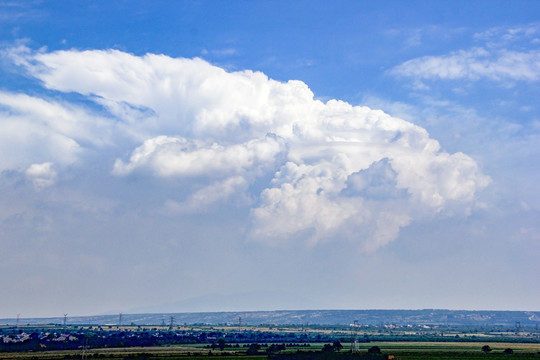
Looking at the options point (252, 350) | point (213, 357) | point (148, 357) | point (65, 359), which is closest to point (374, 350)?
point (252, 350)

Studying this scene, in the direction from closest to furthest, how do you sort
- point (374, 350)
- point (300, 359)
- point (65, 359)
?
point (300, 359) → point (65, 359) → point (374, 350)

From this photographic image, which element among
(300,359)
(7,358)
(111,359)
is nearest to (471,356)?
(300,359)

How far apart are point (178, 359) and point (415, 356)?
58052 millimetres

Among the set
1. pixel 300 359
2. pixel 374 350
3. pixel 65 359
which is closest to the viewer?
pixel 300 359

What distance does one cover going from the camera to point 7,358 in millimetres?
167000

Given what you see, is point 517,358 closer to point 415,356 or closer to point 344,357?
point 415,356

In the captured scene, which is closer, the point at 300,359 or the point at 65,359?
the point at 300,359

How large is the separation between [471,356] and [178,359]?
2866 inches

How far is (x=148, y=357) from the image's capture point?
533 feet

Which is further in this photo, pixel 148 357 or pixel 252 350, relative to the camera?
pixel 252 350

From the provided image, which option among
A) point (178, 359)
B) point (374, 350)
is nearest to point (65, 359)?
point (178, 359)

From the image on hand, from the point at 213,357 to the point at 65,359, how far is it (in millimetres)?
35681

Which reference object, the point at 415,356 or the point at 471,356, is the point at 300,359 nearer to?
the point at 415,356

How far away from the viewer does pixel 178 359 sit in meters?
157
